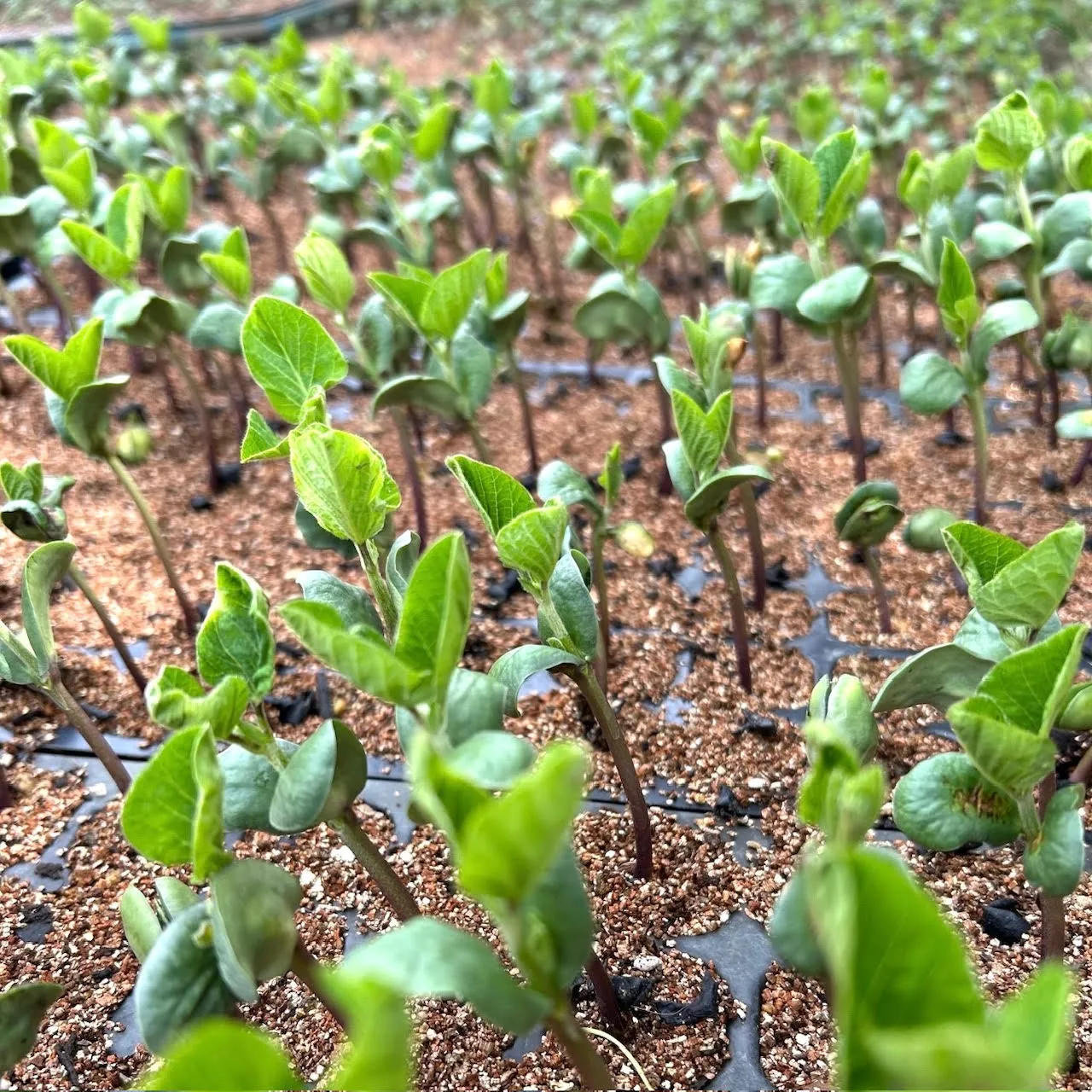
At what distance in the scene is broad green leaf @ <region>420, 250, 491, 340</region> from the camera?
1145 millimetres

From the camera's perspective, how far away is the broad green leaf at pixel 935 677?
0.78m

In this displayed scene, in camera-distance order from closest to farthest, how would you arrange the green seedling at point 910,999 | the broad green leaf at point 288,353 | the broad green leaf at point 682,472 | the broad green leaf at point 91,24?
the green seedling at point 910,999 < the broad green leaf at point 288,353 < the broad green leaf at point 682,472 < the broad green leaf at point 91,24

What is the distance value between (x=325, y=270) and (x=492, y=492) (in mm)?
651

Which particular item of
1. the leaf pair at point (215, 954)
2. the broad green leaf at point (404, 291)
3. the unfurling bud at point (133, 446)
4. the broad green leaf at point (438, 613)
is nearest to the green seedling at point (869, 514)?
the broad green leaf at point (404, 291)

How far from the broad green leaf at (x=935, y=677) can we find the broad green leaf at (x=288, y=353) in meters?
0.54

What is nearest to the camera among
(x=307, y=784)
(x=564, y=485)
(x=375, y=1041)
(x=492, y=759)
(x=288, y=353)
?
(x=375, y=1041)

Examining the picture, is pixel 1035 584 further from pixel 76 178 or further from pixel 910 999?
pixel 76 178

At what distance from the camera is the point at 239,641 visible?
705 mm

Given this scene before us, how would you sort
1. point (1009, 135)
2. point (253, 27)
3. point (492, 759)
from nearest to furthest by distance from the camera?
point (492, 759) → point (1009, 135) → point (253, 27)

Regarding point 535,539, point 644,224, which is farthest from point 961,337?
point 535,539

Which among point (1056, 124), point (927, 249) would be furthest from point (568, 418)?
point (1056, 124)

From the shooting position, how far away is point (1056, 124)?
200 centimetres

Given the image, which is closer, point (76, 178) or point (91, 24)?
point (76, 178)

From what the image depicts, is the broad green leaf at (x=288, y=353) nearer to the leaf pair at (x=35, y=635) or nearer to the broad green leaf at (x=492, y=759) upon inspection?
the leaf pair at (x=35, y=635)
